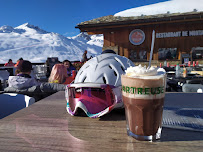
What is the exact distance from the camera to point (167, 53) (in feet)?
32.4

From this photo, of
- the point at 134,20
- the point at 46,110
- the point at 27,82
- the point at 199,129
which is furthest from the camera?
the point at 134,20

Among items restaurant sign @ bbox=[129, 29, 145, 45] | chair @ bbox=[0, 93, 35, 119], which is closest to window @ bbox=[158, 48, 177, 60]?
restaurant sign @ bbox=[129, 29, 145, 45]

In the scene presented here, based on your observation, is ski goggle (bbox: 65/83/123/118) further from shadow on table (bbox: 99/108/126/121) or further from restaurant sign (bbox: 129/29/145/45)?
restaurant sign (bbox: 129/29/145/45)

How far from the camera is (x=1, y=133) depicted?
639mm

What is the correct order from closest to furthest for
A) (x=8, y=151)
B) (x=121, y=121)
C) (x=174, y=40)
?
(x=8, y=151), (x=121, y=121), (x=174, y=40)

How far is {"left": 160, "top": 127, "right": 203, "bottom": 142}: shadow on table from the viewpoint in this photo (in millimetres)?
558

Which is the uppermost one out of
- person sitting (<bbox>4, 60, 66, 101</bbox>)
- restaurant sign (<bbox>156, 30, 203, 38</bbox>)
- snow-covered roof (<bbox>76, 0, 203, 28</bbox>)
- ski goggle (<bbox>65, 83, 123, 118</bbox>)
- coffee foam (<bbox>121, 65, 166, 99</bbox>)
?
snow-covered roof (<bbox>76, 0, 203, 28</bbox>)

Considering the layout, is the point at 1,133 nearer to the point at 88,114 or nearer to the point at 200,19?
the point at 88,114

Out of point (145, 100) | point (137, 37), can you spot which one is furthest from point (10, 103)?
point (137, 37)

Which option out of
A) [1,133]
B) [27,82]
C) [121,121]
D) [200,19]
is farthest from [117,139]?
[200,19]

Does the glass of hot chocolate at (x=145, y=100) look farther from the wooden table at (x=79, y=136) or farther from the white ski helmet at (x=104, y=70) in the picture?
the white ski helmet at (x=104, y=70)

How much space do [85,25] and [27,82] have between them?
25.6 ft

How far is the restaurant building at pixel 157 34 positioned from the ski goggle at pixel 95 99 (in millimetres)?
8970

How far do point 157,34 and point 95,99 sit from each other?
10.1m
